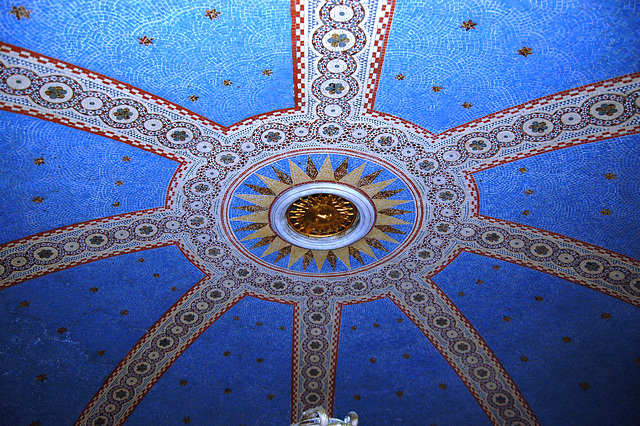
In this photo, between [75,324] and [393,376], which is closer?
[75,324]

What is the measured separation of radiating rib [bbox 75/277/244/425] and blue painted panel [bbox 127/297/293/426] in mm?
186

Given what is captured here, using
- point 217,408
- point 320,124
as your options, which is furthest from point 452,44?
point 217,408

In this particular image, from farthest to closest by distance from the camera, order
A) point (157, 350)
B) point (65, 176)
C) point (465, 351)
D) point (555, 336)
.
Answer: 1. point (465, 351)
2. point (157, 350)
3. point (555, 336)
4. point (65, 176)

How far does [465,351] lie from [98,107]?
824 centimetres

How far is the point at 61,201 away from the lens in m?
8.41

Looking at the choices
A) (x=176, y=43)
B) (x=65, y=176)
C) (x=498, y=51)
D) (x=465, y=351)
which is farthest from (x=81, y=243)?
(x=465, y=351)

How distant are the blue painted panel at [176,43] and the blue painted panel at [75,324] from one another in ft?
11.9

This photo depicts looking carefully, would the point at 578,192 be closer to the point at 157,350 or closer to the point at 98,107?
the point at 98,107

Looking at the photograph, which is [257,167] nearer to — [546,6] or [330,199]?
[330,199]

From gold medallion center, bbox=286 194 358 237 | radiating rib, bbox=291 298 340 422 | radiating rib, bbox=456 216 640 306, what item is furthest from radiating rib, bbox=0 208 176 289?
radiating rib, bbox=456 216 640 306

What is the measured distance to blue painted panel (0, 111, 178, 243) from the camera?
744cm

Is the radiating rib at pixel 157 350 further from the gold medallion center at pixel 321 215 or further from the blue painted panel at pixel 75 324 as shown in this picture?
the gold medallion center at pixel 321 215

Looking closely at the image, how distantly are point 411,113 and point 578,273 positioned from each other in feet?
14.6

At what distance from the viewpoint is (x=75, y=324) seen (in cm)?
1033
